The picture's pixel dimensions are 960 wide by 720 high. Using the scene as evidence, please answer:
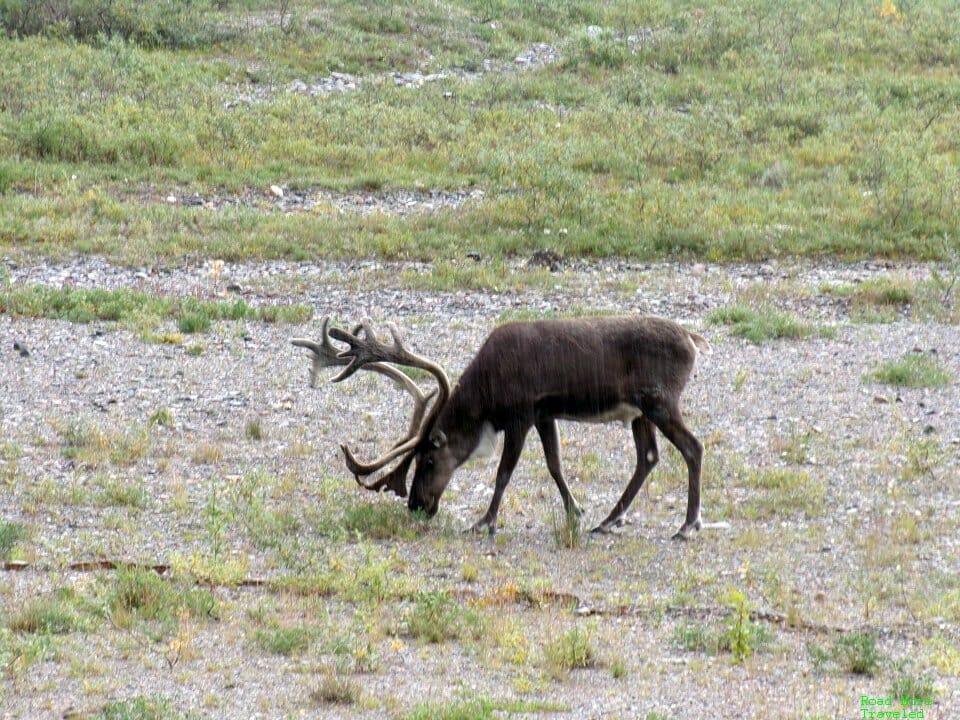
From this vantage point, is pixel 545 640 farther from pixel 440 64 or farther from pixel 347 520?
pixel 440 64

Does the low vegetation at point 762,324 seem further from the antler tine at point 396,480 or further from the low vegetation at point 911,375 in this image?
the antler tine at point 396,480

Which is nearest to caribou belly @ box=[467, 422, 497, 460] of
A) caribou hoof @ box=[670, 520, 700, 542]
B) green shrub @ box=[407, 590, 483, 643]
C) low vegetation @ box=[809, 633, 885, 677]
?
caribou hoof @ box=[670, 520, 700, 542]

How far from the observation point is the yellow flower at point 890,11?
35.1 m

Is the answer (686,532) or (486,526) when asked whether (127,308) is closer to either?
(486,526)

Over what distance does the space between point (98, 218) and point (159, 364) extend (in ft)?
21.7

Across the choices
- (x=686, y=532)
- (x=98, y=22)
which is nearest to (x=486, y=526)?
(x=686, y=532)

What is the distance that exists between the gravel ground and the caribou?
1.15ft

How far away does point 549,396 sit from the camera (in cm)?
1038

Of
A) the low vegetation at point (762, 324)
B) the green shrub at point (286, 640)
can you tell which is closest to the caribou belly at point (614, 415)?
the green shrub at point (286, 640)

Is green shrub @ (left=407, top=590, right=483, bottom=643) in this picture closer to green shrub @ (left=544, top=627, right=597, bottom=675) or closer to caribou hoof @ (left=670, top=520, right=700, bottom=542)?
green shrub @ (left=544, top=627, right=597, bottom=675)

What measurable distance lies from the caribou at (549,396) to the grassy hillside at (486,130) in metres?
9.76

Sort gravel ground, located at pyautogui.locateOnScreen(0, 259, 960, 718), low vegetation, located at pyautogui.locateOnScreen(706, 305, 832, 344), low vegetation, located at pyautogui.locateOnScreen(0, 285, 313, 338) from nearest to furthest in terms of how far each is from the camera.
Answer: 1. gravel ground, located at pyautogui.locateOnScreen(0, 259, 960, 718)
2. low vegetation, located at pyautogui.locateOnScreen(706, 305, 832, 344)
3. low vegetation, located at pyautogui.locateOnScreen(0, 285, 313, 338)

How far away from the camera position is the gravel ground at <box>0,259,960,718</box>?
729 cm

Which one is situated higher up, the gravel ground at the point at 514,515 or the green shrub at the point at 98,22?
the green shrub at the point at 98,22
